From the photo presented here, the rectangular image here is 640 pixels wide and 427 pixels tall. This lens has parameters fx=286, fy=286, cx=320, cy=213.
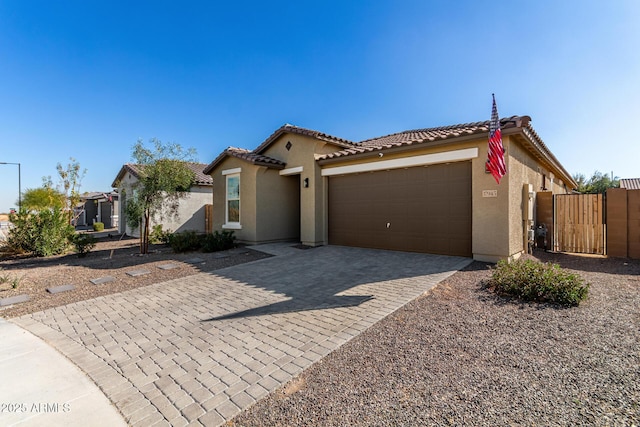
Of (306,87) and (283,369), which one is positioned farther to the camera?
(306,87)

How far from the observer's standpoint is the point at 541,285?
5.09 m

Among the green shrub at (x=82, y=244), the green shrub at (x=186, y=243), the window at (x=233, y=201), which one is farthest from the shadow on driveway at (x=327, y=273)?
the green shrub at (x=82, y=244)

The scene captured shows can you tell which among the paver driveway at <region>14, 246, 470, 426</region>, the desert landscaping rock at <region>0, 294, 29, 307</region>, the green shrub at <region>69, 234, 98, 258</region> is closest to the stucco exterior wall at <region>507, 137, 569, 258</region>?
the paver driveway at <region>14, 246, 470, 426</region>

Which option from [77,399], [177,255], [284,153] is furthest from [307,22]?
[77,399]

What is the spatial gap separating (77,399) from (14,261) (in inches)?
457

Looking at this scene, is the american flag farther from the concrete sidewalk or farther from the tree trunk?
the tree trunk

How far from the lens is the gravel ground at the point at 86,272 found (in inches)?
244

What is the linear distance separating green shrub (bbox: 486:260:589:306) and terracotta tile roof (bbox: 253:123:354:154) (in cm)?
800

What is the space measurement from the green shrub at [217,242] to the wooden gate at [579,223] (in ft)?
40.5

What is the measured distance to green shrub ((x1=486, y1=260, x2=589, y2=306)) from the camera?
4918 mm

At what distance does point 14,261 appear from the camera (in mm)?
10438

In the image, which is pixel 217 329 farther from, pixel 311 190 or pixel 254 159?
pixel 254 159

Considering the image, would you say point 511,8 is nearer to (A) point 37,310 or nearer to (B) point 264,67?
(B) point 264,67

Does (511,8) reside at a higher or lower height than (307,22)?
lower
